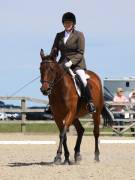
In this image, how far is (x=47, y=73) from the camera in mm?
12398

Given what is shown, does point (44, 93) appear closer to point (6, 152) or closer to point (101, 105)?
point (101, 105)

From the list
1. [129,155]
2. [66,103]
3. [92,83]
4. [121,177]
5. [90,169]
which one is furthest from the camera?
[129,155]

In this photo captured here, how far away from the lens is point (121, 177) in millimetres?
10375

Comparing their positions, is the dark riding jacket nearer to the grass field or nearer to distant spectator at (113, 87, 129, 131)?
distant spectator at (113, 87, 129, 131)

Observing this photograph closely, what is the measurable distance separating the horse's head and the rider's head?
93cm

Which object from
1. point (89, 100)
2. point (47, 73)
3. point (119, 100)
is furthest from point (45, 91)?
point (119, 100)

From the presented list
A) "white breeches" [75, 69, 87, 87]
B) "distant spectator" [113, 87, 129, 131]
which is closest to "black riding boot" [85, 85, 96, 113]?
"white breeches" [75, 69, 87, 87]

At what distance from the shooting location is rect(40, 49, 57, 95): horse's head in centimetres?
1230

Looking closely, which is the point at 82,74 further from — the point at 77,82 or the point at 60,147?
the point at 60,147

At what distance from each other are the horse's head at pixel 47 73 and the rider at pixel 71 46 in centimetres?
50

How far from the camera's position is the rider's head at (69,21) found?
13.2m

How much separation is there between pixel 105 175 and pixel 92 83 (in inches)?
141

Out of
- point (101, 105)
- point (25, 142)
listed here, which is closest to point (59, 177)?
point (101, 105)

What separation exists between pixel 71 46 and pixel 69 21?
1.60ft
